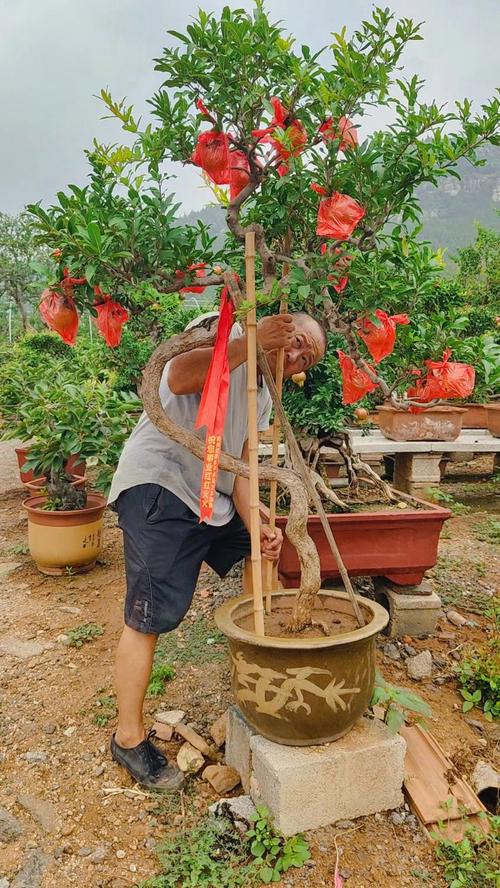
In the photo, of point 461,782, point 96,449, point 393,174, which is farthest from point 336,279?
point 96,449

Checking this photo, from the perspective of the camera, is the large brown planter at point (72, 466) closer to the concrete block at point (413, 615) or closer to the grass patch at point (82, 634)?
the grass patch at point (82, 634)

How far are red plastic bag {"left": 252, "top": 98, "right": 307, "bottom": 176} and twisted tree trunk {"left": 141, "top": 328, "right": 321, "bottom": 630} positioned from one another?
1.77ft

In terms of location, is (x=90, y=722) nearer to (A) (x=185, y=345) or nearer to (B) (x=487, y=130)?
(A) (x=185, y=345)

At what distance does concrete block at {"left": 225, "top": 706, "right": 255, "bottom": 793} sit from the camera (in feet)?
6.73

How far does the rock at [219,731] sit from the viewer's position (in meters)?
2.35

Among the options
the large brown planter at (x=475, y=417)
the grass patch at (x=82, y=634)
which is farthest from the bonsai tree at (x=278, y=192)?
the large brown planter at (x=475, y=417)

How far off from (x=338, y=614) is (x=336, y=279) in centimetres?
114

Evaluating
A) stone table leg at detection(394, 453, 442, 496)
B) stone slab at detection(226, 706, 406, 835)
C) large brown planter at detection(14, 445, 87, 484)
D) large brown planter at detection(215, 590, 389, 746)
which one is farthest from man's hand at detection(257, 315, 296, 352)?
stone table leg at detection(394, 453, 442, 496)

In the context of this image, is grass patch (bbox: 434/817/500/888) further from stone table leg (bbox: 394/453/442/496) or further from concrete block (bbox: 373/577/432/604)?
stone table leg (bbox: 394/453/442/496)

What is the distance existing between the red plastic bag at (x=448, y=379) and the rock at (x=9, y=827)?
6.12 ft

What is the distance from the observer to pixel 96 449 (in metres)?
3.98

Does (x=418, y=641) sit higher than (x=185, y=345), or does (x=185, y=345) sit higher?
(x=185, y=345)

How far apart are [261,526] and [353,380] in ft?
1.97

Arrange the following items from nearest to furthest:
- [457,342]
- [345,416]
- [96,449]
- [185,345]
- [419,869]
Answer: [419,869] < [185,345] < [457,342] < [345,416] < [96,449]
